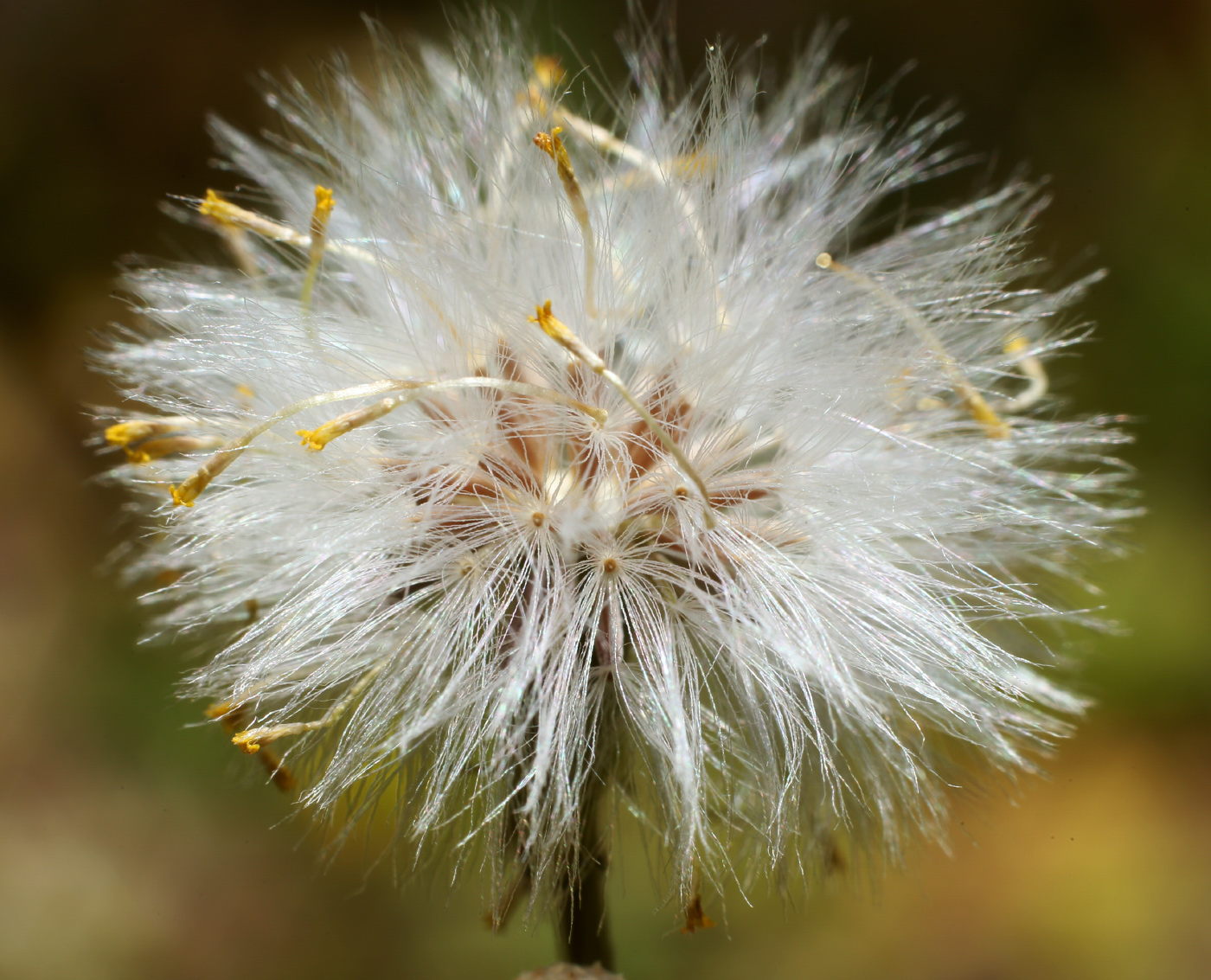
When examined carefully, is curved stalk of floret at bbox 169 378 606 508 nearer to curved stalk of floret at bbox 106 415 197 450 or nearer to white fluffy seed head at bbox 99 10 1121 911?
white fluffy seed head at bbox 99 10 1121 911

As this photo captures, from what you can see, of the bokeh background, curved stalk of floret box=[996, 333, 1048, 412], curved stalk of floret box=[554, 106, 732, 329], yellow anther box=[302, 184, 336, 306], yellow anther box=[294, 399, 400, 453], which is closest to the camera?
yellow anther box=[294, 399, 400, 453]

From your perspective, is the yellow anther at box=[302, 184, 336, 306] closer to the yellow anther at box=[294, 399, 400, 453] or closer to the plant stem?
the yellow anther at box=[294, 399, 400, 453]

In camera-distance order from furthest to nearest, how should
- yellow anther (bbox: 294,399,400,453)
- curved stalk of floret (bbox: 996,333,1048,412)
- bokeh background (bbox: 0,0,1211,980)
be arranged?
bokeh background (bbox: 0,0,1211,980) → curved stalk of floret (bbox: 996,333,1048,412) → yellow anther (bbox: 294,399,400,453)

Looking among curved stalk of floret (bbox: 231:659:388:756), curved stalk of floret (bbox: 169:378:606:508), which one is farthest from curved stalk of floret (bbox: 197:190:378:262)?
curved stalk of floret (bbox: 231:659:388:756)

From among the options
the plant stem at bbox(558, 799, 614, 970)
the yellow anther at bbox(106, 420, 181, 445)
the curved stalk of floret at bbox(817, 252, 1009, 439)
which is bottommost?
the plant stem at bbox(558, 799, 614, 970)

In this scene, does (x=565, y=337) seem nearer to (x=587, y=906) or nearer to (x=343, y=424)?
(x=343, y=424)

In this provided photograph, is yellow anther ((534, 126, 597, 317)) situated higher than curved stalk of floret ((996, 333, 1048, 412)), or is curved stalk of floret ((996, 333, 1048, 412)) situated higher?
curved stalk of floret ((996, 333, 1048, 412))

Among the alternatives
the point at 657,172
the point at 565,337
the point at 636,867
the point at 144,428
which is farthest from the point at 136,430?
the point at 636,867

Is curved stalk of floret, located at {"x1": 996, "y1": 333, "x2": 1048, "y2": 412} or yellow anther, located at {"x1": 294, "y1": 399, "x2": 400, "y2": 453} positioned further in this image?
curved stalk of floret, located at {"x1": 996, "y1": 333, "x2": 1048, "y2": 412}

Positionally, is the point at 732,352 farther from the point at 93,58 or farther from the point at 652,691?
the point at 93,58
